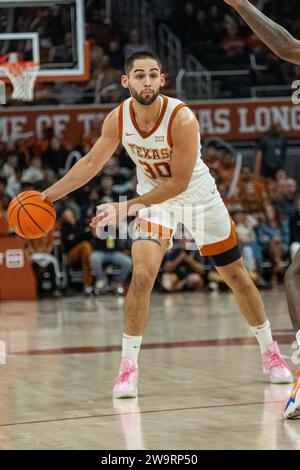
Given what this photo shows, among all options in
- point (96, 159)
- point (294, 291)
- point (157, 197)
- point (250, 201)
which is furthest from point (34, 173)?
point (294, 291)

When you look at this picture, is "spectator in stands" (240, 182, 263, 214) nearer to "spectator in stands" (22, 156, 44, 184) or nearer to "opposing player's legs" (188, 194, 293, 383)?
"spectator in stands" (22, 156, 44, 184)

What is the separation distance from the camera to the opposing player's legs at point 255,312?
21.8 ft

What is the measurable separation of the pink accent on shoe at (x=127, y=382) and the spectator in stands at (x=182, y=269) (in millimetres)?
8833

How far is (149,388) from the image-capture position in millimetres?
6516

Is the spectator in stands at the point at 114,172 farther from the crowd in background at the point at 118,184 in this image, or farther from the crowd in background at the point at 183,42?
the crowd in background at the point at 183,42

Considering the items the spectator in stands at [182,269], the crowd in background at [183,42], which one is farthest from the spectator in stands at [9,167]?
the spectator in stands at [182,269]

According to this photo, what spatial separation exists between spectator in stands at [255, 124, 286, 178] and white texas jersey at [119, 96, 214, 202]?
36.5ft

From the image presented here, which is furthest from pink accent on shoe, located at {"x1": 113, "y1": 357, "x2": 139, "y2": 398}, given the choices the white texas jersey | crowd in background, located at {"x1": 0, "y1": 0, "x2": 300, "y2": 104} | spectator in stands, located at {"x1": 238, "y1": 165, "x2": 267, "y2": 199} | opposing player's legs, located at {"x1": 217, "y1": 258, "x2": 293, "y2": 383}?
crowd in background, located at {"x1": 0, "y1": 0, "x2": 300, "y2": 104}

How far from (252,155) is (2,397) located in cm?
1306

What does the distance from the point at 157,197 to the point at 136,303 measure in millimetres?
708

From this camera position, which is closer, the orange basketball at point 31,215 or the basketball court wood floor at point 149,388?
the basketball court wood floor at point 149,388
